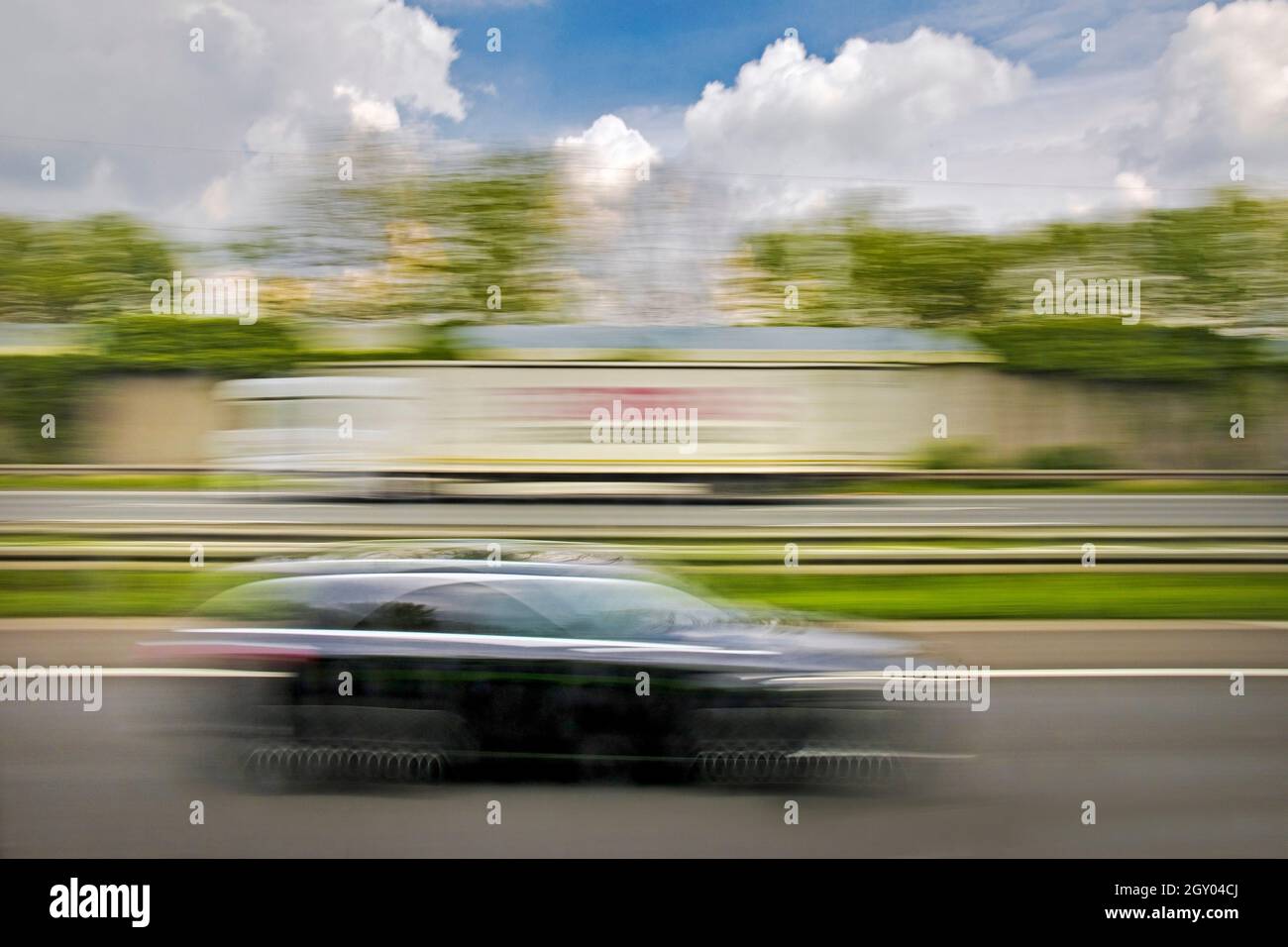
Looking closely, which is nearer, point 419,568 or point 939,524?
point 419,568

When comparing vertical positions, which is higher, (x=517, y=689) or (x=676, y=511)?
(x=676, y=511)

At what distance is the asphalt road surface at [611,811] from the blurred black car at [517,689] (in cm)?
11

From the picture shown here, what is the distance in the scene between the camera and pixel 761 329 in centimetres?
1515

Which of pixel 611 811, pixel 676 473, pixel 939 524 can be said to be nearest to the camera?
pixel 611 811

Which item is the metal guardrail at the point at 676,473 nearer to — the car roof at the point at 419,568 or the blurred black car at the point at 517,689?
the car roof at the point at 419,568

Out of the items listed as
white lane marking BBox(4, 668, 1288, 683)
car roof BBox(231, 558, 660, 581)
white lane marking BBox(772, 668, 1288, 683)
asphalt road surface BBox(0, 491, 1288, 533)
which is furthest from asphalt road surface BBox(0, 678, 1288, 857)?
asphalt road surface BBox(0, 491, 1288, 533)

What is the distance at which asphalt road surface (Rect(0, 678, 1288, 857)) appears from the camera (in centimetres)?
388

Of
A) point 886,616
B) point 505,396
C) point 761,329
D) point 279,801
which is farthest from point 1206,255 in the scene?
point 279,801

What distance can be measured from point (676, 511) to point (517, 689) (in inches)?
414

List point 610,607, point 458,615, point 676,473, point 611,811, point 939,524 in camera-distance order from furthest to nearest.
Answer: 1. point 676,473
2. point 939,524
3. point 610,607
4. point 458,615
5. point 611,811

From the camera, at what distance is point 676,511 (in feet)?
47.5

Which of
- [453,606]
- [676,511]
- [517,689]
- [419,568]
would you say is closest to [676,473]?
[676,511]

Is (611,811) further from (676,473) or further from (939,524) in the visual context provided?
(676,473)

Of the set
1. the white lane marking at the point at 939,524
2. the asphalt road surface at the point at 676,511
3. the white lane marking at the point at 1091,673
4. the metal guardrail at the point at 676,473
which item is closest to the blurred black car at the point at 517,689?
the white lane marking at the point at 1091,673
